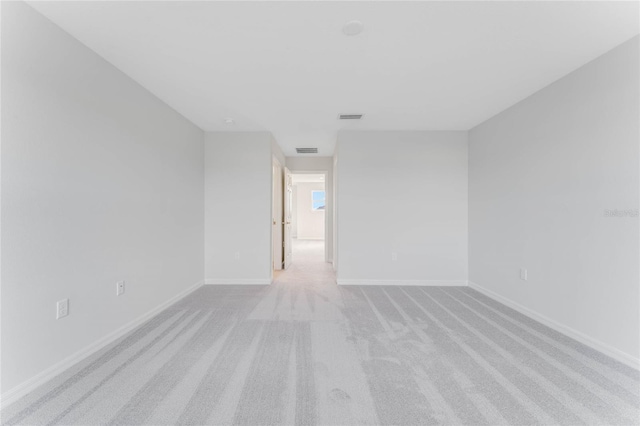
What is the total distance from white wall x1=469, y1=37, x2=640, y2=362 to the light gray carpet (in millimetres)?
310

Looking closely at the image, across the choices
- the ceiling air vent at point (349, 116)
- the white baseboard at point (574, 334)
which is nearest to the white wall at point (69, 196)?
the ceiling air vent at point (349, 116)

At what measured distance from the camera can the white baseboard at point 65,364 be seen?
4.49 ft

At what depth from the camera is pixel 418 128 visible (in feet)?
11.9

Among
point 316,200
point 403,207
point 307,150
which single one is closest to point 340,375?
point 403,207

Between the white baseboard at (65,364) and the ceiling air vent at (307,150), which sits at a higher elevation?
the ceiling air vent at (307,150)

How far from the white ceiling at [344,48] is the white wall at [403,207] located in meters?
0.89

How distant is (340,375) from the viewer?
162 cm

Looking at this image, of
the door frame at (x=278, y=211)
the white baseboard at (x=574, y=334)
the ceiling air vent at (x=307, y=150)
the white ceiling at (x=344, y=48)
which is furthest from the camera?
the ceiling air vent at (x=307, y=150)

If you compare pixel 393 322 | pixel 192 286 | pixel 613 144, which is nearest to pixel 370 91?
pixel 613 144

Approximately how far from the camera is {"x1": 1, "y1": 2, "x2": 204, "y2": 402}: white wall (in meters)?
1.39

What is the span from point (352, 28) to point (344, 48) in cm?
21

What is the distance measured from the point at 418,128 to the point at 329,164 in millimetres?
2228

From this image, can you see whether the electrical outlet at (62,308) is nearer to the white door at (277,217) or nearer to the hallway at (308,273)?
the hallway at (308,273)

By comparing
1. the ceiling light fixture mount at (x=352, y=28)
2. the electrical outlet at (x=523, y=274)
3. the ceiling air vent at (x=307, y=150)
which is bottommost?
the electrical outlet at (x=523, y=274)
